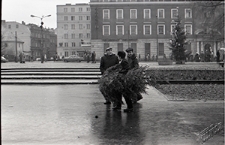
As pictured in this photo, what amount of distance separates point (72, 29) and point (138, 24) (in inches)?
1678

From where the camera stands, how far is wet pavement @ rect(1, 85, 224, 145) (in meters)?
5.87

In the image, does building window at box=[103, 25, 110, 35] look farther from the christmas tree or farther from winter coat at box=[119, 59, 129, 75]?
winter coat at box=[119, 59, 129, 75]

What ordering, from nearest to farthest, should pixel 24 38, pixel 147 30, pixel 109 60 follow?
pixel 109 60, pixel 147 30, pixel 24 38

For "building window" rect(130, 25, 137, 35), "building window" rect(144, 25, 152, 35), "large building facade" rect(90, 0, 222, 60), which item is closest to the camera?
"large building facade" rect(90, 0, 222, 60)

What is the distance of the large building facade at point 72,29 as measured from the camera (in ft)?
367

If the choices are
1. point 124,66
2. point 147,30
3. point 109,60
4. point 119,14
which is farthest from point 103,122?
point 147,30

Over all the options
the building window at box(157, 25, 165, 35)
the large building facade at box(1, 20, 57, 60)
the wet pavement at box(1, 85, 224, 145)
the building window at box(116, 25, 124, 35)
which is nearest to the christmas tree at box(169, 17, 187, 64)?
the building window at box(157, 25, 165, 35)

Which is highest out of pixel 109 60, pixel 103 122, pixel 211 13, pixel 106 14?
pixel 106 14

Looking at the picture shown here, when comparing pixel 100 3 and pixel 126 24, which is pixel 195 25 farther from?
pixel 100 3

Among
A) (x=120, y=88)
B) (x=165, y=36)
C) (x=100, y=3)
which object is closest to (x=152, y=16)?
(x=165, y=36)

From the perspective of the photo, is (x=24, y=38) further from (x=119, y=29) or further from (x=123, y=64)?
(x=123, y=64)

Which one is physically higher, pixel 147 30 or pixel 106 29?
pixel 106 29

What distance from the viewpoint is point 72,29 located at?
114375 mm

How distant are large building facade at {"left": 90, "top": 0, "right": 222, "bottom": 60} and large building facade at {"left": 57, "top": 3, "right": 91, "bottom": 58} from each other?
112ft
